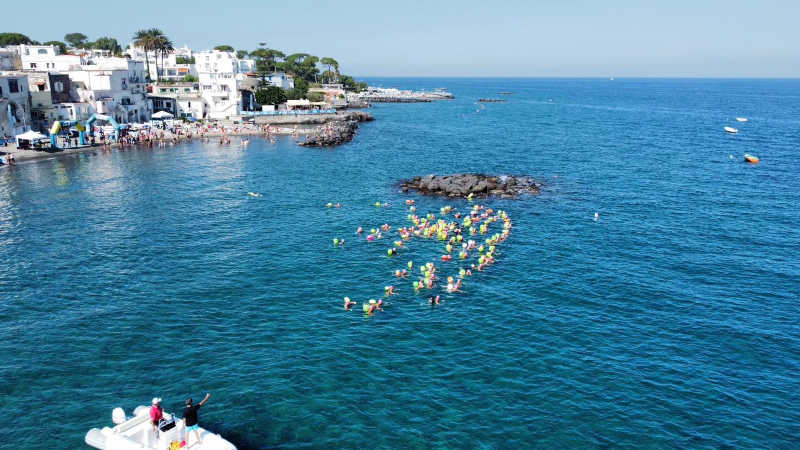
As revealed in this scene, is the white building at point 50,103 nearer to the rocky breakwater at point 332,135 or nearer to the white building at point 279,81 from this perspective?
the rocky breakwater at point 332,135

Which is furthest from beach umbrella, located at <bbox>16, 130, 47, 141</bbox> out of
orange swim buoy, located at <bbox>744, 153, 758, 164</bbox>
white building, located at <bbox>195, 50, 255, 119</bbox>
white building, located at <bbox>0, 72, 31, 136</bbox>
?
orange swim buoy, located at <bbox>744, 153, 758, 164</bbox>

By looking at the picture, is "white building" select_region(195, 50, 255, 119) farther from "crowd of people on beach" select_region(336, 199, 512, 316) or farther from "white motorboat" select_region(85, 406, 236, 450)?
"white motorboat" select_region(85, 406, 236, 450)

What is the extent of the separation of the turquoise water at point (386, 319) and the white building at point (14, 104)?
57.7 feet

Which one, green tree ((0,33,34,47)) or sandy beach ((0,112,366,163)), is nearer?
sandy beach ((0,112,366,163))

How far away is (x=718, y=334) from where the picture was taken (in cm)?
3105

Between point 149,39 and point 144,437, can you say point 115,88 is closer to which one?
point 149,39

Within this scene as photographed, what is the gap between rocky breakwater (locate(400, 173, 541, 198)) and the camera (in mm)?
61250

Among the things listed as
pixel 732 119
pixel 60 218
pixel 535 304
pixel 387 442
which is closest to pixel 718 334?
pixel 535 304

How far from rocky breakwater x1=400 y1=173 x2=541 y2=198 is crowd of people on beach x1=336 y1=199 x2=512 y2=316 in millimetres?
4893

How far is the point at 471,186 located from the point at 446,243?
17.5 m

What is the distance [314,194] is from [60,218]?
25706 mm

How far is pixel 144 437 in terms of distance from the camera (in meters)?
19.9

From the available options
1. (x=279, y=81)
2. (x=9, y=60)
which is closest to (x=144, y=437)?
(x=9, y=60)

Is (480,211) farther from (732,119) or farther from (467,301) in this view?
(732,119)
